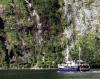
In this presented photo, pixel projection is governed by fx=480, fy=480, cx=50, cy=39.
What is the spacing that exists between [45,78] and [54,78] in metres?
4.54

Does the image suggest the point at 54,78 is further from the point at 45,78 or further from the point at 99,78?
the point at 99,78

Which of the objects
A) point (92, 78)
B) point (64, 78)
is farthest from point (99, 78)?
point (64, 78)

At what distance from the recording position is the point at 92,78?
566ft

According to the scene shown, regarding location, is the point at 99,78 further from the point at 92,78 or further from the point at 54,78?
the point at 54,78

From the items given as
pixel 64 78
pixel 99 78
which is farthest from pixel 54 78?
pixel 99 78

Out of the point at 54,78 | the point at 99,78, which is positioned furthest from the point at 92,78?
the point at 54,78

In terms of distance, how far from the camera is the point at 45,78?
174 meters

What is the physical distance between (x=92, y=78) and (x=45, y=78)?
55.6 feet

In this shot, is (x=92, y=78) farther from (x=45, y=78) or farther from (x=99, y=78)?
(x=45, y=78)

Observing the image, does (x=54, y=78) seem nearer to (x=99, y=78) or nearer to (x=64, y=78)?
(x=64, y=78)

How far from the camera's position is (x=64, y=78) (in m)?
179

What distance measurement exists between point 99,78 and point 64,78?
47.8 ft

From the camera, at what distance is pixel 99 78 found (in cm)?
17112

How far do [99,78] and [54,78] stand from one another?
17.0 meters
